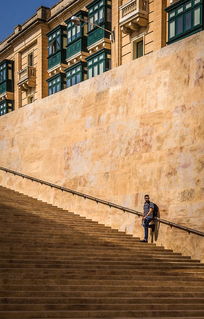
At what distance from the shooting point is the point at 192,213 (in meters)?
13.4

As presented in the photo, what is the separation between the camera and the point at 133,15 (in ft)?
77.0

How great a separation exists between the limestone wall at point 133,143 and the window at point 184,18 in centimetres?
511

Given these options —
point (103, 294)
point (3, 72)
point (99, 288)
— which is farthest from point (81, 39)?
point (103, 294)

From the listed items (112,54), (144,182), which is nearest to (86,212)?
(144,182)

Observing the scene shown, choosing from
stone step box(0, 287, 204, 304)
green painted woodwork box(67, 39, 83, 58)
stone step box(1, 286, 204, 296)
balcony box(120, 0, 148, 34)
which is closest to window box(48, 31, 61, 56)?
green painted woodwork box(67, 39, 83, 58)

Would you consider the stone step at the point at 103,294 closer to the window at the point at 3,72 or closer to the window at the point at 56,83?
the window at the point at 56,83

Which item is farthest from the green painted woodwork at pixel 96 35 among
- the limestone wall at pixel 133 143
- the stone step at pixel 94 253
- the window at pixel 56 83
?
the stone step at pixel 94 253

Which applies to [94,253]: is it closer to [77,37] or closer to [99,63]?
[99,63]

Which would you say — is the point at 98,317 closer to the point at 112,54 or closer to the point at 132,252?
the point at 132,252

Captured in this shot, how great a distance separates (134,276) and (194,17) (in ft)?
44.2

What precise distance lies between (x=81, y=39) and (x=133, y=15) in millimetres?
4931

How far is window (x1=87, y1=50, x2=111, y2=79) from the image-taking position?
2584cm

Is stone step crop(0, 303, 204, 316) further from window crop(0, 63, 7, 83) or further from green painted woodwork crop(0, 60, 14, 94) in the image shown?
window crop(0, 63, 7, 83)

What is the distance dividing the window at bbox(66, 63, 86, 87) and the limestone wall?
22.2ft
